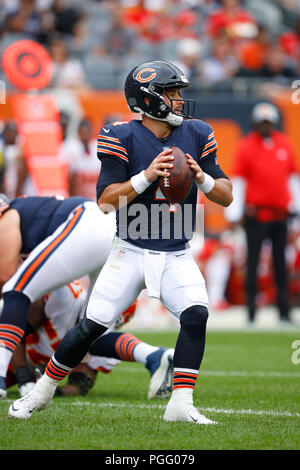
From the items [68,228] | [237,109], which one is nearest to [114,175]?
[68,228]

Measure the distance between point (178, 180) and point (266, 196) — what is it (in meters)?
5.74

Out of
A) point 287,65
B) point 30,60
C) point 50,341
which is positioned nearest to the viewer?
point 50,341

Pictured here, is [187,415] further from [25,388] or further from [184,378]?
[25,388]

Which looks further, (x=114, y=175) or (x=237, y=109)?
(x=237, y=109)

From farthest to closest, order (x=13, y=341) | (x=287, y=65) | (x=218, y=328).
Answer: (x=287, y=65) → (x=218, y=328) → (x=13, y=341)

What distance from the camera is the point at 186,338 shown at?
3746 mm

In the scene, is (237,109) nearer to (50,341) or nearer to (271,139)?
(271,139)

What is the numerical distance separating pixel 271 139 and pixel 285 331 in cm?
216

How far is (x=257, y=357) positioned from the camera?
22.3ft

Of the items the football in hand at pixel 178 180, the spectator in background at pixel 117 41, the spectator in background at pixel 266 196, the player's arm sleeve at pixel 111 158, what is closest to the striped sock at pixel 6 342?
the player's arm sleeve at pixel 111 158

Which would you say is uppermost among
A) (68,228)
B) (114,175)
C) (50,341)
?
(114,175)

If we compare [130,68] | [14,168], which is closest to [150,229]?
[14,168]

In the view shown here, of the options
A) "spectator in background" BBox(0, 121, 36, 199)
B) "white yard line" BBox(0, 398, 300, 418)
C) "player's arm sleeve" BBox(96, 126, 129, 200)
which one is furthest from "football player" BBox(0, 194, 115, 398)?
"spectator in background" BBox(0, 121, 36, 199)

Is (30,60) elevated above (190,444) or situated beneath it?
elevated above
